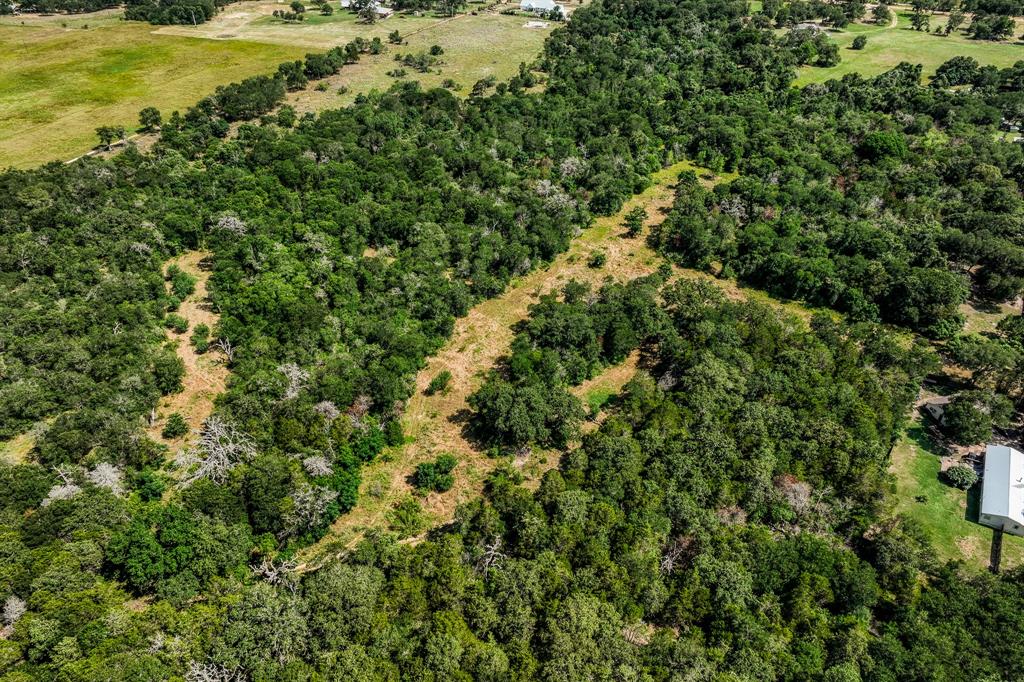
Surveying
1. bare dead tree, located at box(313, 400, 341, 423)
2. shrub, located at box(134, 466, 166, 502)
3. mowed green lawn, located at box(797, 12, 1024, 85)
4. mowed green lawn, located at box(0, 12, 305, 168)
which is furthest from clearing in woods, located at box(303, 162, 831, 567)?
mowed green lawn, located at box(797, 12, 1024, 85)

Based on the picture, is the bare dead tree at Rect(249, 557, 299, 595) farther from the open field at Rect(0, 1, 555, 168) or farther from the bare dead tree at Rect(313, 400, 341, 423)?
the open field at Rect(0, 1, 555, 168)

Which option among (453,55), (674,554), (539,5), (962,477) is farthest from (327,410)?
(539,5)

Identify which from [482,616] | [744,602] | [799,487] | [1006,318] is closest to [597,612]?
[482,616]

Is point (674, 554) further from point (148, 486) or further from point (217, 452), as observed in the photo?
point (148, 486)

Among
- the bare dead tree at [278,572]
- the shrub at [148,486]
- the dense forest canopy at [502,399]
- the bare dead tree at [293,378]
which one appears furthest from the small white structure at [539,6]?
the bare dead tree at [278,572]

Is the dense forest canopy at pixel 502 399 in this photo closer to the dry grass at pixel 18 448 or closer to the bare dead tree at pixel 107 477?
the bare dead tree at pixel 107 477

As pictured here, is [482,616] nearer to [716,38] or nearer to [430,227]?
[430,227]
